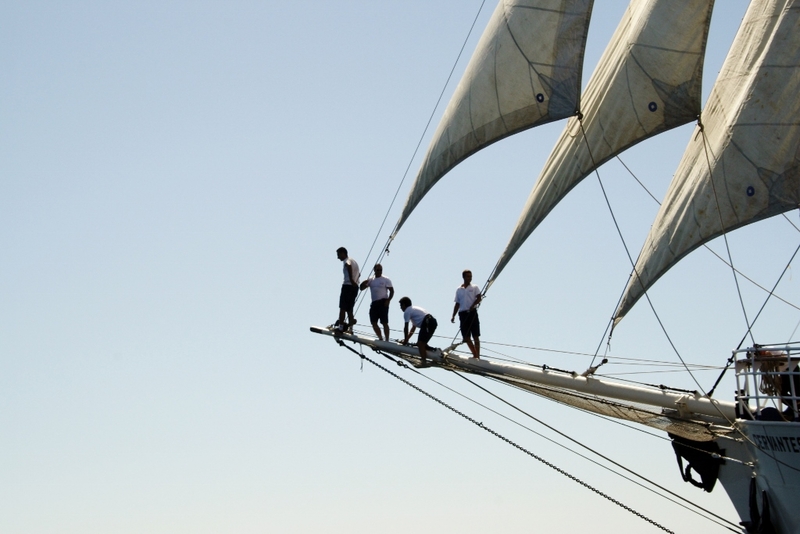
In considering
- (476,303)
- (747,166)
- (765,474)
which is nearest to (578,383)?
(476,303)

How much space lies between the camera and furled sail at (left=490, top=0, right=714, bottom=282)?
2836cm


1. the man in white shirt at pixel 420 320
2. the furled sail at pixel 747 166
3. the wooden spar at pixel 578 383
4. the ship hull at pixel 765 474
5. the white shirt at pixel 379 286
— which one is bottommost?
the ship hull at pixel 765 474

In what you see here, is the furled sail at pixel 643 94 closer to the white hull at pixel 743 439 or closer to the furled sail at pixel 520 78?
the furled sail at pixel 520 78

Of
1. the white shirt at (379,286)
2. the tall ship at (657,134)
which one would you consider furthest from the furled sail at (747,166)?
the white shirt at (379,286)

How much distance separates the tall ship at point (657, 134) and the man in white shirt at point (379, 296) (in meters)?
0.85

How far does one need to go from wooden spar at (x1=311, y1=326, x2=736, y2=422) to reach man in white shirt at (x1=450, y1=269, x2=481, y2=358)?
2.53 feet

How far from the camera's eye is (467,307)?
27.7 m

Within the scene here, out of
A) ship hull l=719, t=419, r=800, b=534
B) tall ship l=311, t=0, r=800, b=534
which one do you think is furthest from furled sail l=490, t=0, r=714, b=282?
ship hull l=719, t=419, r=800, b=534

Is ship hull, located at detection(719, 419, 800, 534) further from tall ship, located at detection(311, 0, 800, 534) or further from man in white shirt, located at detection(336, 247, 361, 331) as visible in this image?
man in white shirt, located at detection(336, 247, 361, 331)

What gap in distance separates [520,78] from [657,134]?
327 cm

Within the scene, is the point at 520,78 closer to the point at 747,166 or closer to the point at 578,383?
the point at 747,166

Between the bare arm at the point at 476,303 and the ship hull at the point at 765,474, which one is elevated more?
the bare arm at the point at 476,303

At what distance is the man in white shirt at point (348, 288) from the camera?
29391 millimetres

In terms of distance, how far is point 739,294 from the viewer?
26.3m
